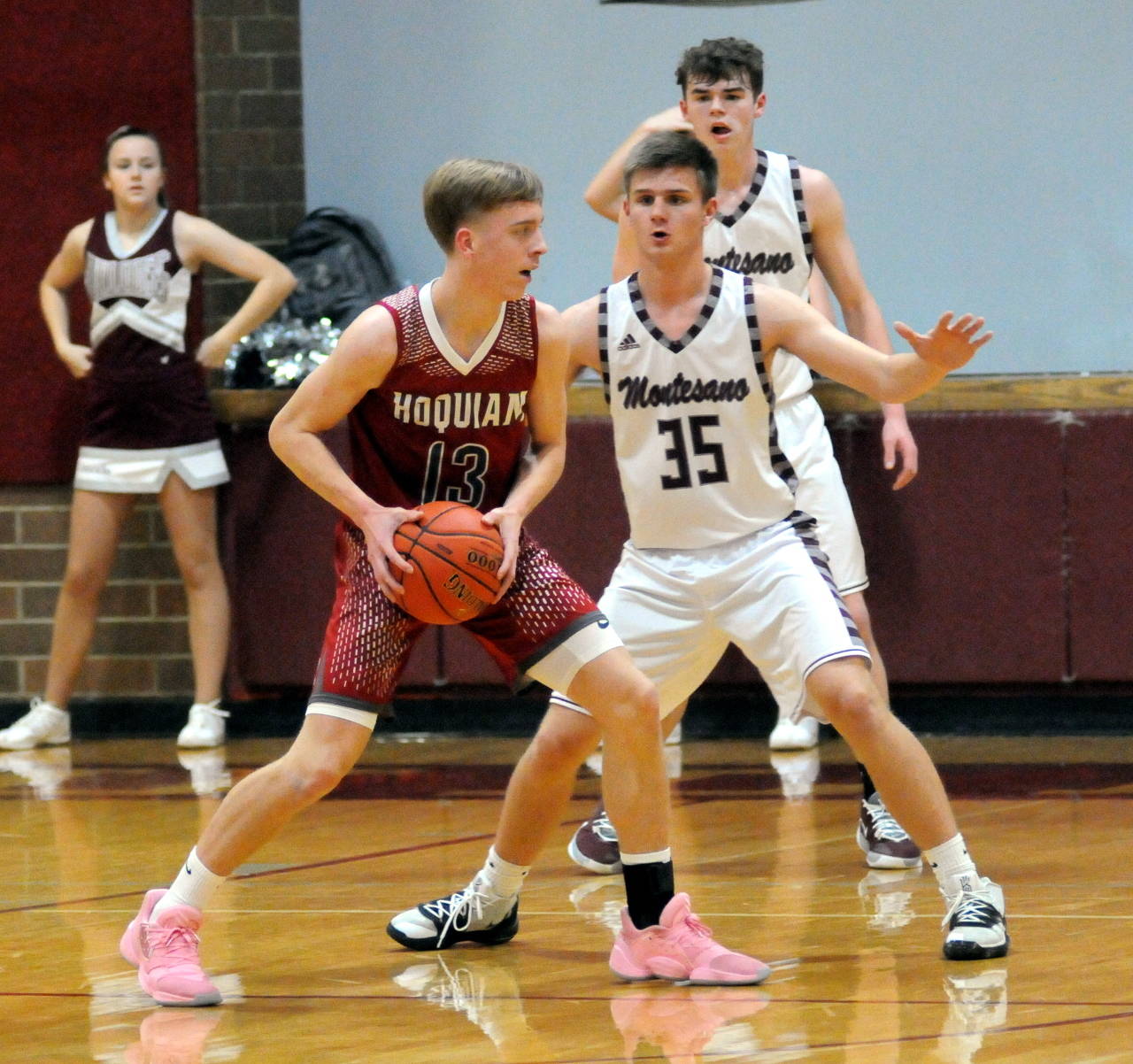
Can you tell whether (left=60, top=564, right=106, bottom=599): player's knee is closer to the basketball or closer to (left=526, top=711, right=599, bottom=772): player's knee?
(left=526, top=711, right=599, bottom=772): player's knee

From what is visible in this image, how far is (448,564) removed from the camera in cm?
347

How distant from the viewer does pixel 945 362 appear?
3.45m

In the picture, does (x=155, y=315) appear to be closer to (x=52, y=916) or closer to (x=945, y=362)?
(x=52, y=916)

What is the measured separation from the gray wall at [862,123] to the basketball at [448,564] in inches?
182

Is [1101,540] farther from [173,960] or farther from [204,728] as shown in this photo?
[173,960]

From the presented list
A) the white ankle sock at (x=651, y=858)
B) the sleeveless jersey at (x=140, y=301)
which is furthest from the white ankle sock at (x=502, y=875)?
the sleeveless jersey at (x=140, y=301)

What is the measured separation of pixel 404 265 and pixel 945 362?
5008mm

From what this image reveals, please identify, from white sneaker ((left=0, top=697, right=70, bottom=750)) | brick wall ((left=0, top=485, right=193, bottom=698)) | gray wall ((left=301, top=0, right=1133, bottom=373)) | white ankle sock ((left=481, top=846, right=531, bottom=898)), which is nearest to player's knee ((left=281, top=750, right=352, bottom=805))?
white ankle sock ((left=481, top=846, right=531, bottom=898))

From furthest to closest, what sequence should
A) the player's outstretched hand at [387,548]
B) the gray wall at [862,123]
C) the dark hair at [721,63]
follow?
the gray wall at [862,123] < the dark hair at [721,63] < the player's outstretched hand at [387,548]

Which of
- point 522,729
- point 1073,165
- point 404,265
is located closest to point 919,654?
point 522,729

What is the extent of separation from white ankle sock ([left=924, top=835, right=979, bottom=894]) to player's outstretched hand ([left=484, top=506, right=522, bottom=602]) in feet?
2.97

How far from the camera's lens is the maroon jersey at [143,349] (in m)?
7.23

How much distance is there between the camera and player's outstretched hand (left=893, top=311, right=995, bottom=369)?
3.39 metres

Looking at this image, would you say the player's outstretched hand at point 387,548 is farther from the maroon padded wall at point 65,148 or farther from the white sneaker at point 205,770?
the maroon padded wall at point 65,148
